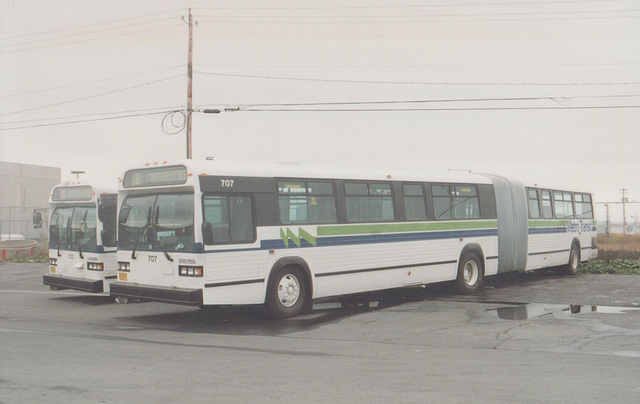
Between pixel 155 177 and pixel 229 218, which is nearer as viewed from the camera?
pixel 229 218

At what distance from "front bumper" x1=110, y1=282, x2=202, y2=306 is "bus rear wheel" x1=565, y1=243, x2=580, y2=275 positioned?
1558cm

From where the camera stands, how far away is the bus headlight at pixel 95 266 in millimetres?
16062

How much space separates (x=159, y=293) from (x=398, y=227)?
5.94 meters

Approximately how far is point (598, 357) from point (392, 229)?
7178 millimetres

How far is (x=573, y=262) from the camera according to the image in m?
24.2

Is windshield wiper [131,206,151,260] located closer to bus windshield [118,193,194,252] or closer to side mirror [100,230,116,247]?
bus windshield [118,193,194,252]

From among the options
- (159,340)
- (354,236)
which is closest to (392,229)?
(354,236)

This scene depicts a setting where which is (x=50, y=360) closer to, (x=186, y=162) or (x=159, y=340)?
(x=159, y=340)

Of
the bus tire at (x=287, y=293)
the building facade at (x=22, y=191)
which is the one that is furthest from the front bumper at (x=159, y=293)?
the building facade at (x=22, y=191)

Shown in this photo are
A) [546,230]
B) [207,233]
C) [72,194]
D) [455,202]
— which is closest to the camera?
[207,233]

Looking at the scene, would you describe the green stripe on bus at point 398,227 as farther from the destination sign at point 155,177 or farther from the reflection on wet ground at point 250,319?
the destination sign at point 155,177

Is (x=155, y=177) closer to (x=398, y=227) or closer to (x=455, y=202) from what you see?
(x=398, y=227)

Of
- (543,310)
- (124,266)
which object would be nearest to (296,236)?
(124,266)

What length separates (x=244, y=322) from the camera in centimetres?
1362
